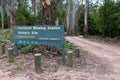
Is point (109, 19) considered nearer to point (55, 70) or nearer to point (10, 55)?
point (10, 55)

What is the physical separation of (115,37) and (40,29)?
15.4 metres

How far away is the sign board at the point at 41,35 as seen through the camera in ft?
26.9

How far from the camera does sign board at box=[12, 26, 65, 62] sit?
819cm

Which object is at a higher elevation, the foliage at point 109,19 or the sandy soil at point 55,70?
the foliage at point 109,19

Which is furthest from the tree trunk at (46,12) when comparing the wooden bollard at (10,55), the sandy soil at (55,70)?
the wooden bollard at (10,55)

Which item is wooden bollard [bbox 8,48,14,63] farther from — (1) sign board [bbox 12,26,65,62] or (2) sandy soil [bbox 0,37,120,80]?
(1) sign board [bbox 12,26,65,62]

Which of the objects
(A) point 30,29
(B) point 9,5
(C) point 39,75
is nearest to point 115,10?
(B) point 9,5

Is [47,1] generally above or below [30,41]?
above

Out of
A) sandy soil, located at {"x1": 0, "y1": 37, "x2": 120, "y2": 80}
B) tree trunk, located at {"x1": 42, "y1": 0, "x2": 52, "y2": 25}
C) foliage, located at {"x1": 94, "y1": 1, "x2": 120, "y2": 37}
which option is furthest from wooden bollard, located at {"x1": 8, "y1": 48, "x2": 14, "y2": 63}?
foliage, located at {"x1": 94, "y1": 1, "x2": 120, "y2": 37}

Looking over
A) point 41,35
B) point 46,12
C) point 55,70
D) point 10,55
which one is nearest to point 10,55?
point 10,55

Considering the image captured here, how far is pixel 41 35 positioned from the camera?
27.8ft

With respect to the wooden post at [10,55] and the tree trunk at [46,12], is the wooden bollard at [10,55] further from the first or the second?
the tree trunk at [46,12]

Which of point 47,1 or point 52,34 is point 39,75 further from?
point 47,1

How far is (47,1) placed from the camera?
9852 millimetres
